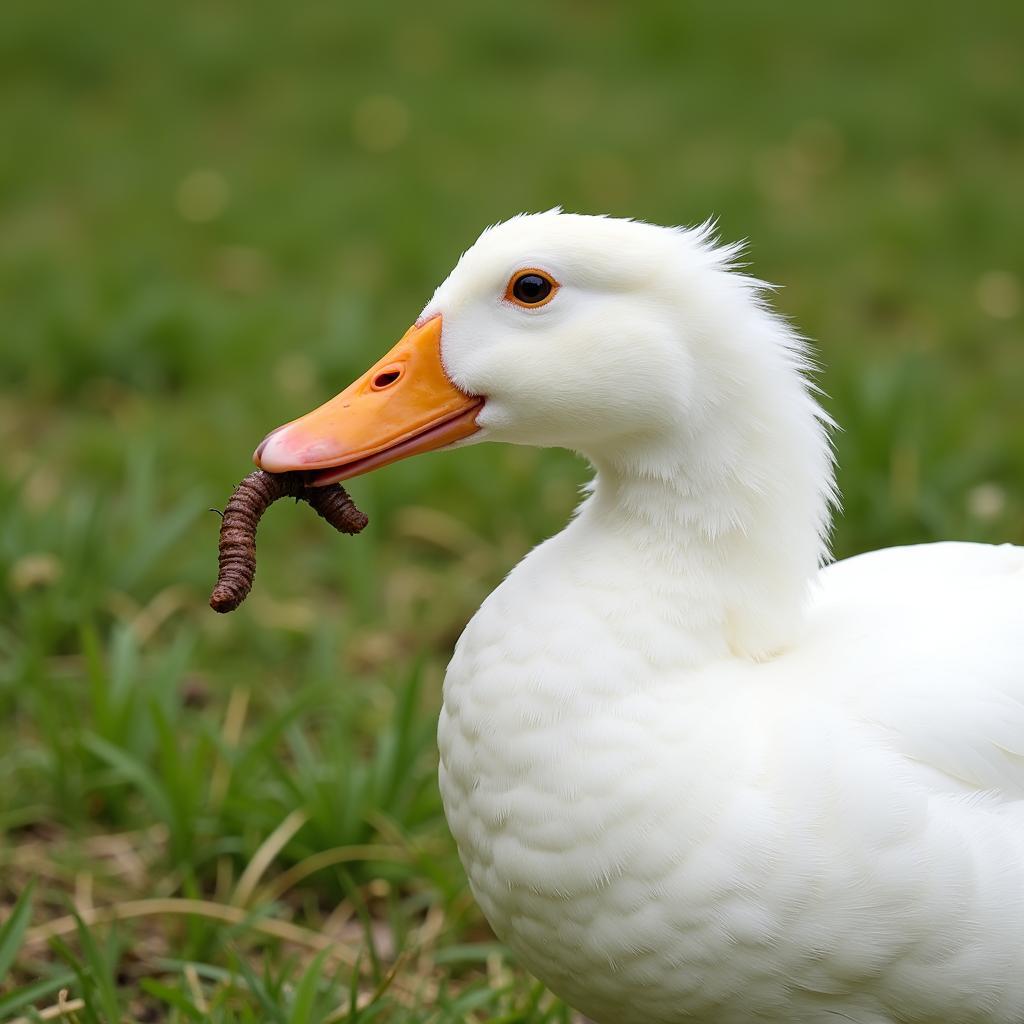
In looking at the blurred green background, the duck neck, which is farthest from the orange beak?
the blurred green background

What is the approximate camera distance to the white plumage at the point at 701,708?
1.94m

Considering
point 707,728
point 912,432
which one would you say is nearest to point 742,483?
point 707,728

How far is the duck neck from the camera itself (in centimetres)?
212

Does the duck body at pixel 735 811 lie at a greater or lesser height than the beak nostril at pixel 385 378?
lesser

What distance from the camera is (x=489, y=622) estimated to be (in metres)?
2.16

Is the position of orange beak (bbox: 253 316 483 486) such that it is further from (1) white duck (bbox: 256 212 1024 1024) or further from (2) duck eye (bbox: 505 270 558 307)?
(2) duck eye (bbox: 505 270 558 307)

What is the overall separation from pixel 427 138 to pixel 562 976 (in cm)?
518

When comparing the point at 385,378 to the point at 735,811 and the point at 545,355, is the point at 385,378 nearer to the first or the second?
the point at 545,355

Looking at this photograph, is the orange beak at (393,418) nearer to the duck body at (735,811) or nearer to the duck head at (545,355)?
the duck head at (545,355)

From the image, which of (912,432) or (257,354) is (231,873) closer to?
(912,432)

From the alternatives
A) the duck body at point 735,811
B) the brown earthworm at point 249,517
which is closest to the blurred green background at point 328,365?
the duck body at point 735,811

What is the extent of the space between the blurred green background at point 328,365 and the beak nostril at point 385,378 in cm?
91

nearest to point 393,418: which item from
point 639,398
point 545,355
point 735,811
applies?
point 545,355

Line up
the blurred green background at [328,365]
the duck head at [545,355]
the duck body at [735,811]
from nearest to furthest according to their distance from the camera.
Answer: the duck body at [735,811] → the duck head at [545,355] → the blurred green background at [328,365]
